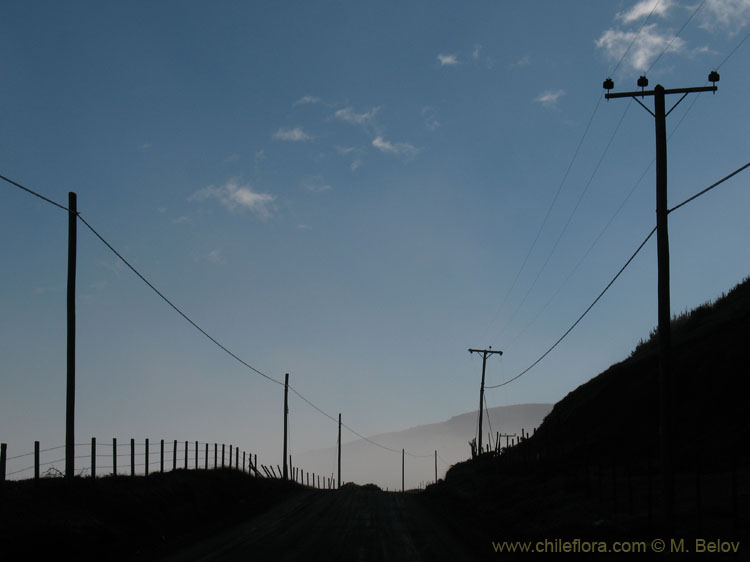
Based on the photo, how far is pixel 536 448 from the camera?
43531 mm

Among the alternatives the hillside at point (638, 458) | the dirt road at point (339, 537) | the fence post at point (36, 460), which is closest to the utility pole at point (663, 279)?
the hillside at point (638, 458)

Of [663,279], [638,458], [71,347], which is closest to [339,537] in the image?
[71,347]

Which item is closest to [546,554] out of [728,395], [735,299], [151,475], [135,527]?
[135,527]

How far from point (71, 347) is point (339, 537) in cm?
919

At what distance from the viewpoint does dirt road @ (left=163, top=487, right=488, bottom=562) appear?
16.7m

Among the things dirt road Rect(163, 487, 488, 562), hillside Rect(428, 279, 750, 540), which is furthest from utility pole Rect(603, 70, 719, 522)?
dirt road Rect(163, 487, 488, 562)

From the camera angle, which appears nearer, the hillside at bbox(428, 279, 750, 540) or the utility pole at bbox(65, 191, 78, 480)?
the hillside at bbox(428, 279, 750, 540)

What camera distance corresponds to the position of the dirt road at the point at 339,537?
16.7m

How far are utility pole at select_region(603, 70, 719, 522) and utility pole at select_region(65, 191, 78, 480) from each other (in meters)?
15.4

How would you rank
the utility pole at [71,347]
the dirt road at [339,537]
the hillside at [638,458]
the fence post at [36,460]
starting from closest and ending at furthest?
the dirt road at [339,537]
the hillside at [638,458]
the fence post at [36,460]
the utility pole at [71,347]

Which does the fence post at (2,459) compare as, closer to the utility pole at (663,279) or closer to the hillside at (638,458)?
the hillside at (638,458)

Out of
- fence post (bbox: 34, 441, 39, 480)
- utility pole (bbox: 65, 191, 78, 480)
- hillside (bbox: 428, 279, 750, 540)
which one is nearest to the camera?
hillside (bbox: 428, 279, 750, 540)

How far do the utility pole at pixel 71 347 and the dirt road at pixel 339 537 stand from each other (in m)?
4.81

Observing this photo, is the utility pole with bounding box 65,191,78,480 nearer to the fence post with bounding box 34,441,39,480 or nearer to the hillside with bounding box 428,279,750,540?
the fence post with bounding box 34,441,39,480
